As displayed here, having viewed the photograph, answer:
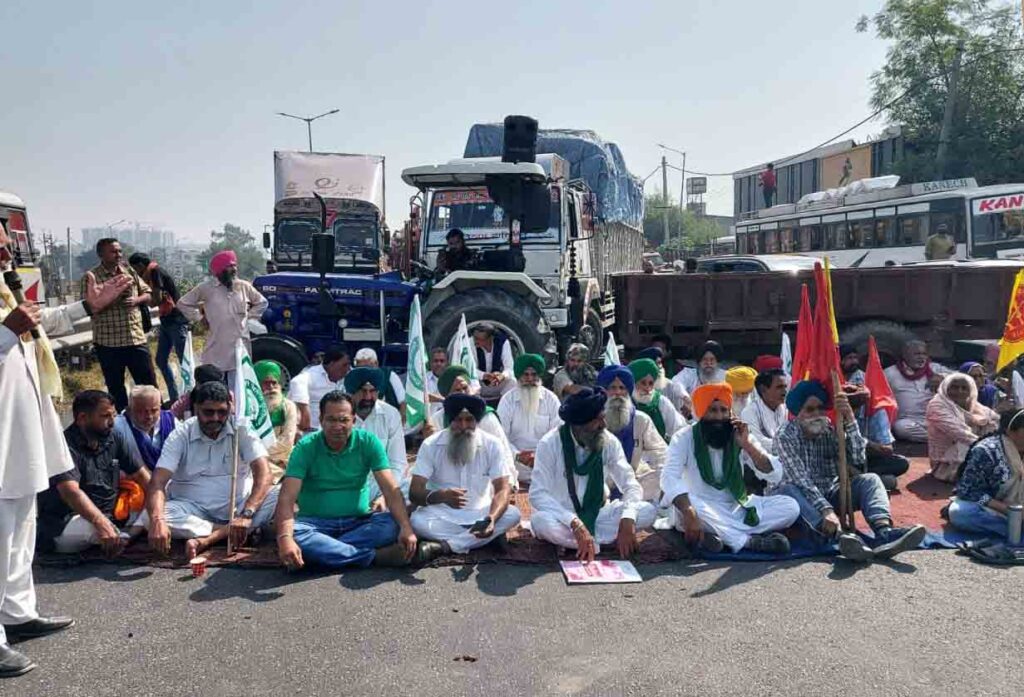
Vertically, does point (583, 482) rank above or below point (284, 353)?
below

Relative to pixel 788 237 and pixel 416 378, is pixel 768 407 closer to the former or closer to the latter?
pixel 416 378

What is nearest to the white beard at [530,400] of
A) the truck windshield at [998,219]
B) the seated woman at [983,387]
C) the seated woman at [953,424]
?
the seated woman at [953,424]

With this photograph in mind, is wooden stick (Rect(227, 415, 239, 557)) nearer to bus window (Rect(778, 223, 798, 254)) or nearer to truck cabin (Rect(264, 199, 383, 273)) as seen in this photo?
truck cabin (Rect(264, 199, 383, 273))

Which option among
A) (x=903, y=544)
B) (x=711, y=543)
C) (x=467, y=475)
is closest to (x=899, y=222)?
(x=903, y=544)

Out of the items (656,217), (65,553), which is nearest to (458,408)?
(65,553)

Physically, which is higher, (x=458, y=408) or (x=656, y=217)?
(x=656, y=217)

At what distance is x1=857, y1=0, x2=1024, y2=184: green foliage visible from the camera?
82.5 ft

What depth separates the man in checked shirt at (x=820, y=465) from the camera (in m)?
5.23

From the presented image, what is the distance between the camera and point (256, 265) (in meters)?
80.4

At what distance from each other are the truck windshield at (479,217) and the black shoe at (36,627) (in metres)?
6.73

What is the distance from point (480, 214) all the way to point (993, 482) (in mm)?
6204

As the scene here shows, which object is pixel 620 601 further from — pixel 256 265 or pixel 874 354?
pixel 256 265

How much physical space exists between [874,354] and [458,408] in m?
4.06

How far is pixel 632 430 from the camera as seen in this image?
6.50 m
